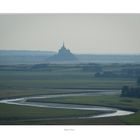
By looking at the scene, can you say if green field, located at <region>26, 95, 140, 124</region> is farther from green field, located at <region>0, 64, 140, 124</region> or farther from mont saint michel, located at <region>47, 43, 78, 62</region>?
mont saint michel, located at <region>47, 43, 78, 62</region>

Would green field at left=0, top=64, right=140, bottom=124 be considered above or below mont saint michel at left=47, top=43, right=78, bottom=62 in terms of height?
below

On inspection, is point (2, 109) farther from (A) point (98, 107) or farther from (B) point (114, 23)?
(B) point (114, 23)

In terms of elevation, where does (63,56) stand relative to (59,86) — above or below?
above

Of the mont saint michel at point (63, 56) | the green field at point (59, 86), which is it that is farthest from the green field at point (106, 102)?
the mont saint michel at point (63, 56)

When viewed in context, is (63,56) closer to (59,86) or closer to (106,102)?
(59,86)

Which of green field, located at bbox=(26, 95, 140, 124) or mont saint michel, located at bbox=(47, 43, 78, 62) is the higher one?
mont saint michel, located at bbox=(47, 43, 78, 62)

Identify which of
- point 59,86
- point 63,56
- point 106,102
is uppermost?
point 63,56

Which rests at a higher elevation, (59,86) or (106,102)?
(59,86)

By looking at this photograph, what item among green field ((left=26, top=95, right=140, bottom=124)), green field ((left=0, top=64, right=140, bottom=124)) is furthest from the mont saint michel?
green field ((left=26, top=95, right=140, bottom=124))

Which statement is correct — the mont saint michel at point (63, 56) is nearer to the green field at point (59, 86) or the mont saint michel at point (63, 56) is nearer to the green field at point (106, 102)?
the green field at point (59, 86)

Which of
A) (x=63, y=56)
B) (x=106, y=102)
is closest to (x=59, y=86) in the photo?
(x=63, y=56)
